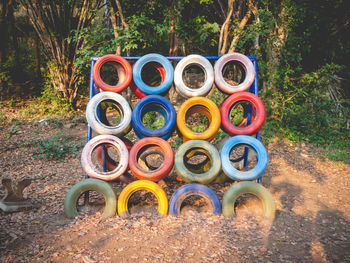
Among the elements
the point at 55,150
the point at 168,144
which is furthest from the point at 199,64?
the point at 55,150

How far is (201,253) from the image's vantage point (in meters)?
3.11

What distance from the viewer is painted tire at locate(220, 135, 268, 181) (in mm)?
4039

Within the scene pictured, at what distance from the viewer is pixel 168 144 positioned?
4.21 metres

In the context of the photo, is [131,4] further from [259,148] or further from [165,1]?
[259,148]

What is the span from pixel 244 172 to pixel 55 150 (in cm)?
517

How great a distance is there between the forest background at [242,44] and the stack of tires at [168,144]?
133 inches

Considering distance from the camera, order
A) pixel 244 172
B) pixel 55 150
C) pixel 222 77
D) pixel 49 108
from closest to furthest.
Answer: pixel 244 172 < pixel 222 77 < pixel 55 150 < pixel 49 108

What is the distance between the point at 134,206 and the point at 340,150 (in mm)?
7058

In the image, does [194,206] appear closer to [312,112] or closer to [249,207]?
[249,207]

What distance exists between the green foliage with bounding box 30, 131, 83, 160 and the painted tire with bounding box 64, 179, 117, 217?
9.78 feet

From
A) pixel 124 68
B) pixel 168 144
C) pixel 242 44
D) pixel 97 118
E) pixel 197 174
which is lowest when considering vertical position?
pixel 197 174

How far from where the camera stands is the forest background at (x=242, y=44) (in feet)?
25.7

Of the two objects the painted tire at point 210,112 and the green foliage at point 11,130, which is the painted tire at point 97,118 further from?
the green foliage at point 11,130

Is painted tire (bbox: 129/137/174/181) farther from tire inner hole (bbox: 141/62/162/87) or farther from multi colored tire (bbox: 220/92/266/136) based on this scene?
tire inner hole (bbox: 141/62/162/87)
